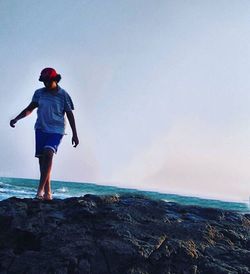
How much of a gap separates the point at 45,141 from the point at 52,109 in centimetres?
46

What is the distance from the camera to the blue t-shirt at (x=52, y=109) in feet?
17.4

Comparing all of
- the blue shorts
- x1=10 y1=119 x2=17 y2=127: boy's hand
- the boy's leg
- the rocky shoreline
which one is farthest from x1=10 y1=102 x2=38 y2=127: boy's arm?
the rocky shoreline

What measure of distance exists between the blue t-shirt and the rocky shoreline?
1250 mm

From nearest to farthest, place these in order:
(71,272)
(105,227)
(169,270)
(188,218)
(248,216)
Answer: (71,272) → (169,270) → (105,227) → (188,218) → (248,216)

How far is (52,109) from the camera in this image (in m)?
5.33

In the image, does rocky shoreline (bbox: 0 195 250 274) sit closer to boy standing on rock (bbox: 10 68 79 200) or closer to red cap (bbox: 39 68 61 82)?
boy standing on rock (bbox: 10 68 79 200)

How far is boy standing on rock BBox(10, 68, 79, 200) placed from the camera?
520cm

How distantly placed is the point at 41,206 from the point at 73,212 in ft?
1.33

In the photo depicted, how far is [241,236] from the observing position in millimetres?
4309

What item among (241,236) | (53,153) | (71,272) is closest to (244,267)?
(241,236)

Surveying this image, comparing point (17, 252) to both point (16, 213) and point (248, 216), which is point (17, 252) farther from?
point (248, 216)

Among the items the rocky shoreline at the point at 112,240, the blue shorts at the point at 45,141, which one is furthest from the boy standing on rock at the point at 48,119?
the rocky shoreline at the point at 112,240

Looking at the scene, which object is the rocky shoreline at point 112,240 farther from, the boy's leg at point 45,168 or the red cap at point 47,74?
the red cap at point 47,74

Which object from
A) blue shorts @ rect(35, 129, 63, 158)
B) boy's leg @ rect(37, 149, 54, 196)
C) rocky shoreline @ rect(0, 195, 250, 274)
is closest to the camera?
rocky shoreline @ rect(0, 195, 250, 274)
